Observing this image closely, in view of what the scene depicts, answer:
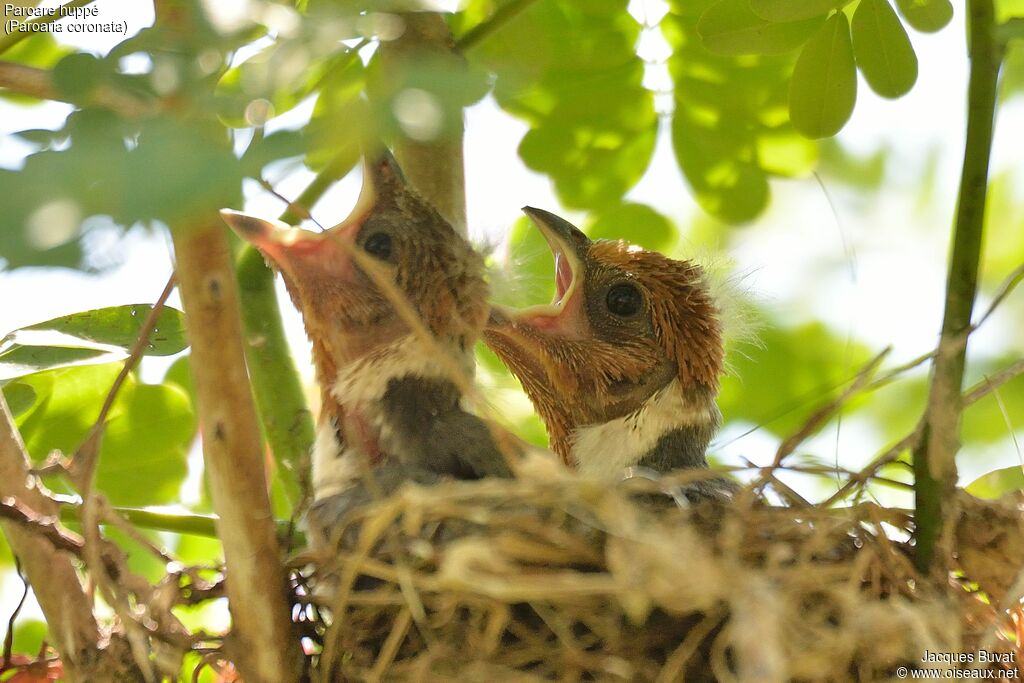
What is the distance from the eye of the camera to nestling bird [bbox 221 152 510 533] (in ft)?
6.22

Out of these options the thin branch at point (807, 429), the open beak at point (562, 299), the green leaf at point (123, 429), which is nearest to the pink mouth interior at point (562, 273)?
the open beak at point (562, 299)

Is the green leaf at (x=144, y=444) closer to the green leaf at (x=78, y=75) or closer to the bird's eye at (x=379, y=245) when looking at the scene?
the bird's eye at (x=379, y=245)

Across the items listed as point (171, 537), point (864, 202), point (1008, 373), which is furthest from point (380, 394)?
point (864, 202)

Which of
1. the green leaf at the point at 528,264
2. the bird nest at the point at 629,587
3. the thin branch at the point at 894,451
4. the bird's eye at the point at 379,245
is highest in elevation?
the green leaf at the point at 528,264

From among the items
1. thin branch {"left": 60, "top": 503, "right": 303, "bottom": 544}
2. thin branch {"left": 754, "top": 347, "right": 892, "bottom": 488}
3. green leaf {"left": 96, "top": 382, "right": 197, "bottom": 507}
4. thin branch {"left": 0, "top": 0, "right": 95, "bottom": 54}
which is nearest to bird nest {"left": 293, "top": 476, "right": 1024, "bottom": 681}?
thin branch {"left": 754, "top": 347, "right": 892, "bottom": 488}

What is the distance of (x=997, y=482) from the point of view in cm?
191

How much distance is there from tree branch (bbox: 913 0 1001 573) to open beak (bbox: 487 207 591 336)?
3.58 ft

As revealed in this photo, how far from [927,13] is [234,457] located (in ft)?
4.12

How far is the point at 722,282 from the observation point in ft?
8.77

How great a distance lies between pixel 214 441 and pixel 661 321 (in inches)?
53.3

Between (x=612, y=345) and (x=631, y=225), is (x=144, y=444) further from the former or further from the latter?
(x=631, y=225)

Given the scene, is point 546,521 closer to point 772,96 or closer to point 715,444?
point 715,444

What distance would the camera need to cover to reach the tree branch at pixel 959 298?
1.34 m

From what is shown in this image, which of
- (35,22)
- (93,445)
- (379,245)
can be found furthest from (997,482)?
(35,22)
